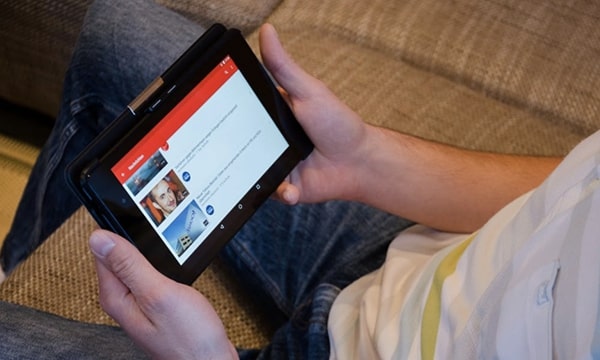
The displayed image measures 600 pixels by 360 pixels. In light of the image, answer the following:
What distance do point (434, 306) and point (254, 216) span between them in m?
0.28

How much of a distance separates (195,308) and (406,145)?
1.07 feet

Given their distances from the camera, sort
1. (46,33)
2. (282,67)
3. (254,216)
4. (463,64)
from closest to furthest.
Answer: (282,67) < (254,216) < (463,64) < (46,33)

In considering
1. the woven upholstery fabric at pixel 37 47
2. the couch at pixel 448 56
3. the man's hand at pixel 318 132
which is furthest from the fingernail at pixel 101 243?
the woven upholstery fabric at pixel 37 47

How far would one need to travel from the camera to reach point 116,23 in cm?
92

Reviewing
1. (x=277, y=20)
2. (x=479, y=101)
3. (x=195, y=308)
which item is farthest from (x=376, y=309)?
(x=277, y=20)

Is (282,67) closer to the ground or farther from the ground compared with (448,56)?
farther from the ground

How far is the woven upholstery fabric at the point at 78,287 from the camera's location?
0.84 m

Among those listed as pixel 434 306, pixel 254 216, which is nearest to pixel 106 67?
pixel 254 216

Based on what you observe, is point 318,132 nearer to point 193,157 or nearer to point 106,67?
point 193,157

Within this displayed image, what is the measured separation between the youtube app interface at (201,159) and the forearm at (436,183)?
0.39 feet

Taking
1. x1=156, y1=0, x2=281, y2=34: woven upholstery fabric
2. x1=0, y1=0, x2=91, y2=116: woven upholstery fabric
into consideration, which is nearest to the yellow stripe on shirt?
x1=156, y1=0, x2=281, y2=34: woven upholstery fabric

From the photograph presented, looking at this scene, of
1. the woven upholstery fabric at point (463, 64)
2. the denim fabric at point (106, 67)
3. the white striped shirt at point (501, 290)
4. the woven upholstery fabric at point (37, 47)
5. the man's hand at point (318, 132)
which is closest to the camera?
the white striped shirt at point (501, 290)

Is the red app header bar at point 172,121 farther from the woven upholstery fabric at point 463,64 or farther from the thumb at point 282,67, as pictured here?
the woven upholstery fabric at point 463,64

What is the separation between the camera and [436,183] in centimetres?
86
